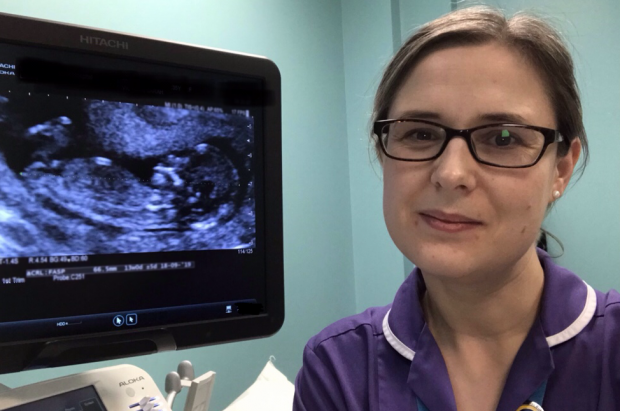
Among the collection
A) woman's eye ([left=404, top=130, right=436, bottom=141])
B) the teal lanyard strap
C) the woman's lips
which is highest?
woman's eye ([left=404, top=130, right=436, bottom=141])

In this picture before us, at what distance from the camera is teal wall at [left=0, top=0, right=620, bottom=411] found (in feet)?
5.98

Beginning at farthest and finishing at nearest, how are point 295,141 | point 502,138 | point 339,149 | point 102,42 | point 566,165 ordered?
1. point 339,149
2. point 295,141
3. point 566,165
4. point 502,138
5. point 102,42

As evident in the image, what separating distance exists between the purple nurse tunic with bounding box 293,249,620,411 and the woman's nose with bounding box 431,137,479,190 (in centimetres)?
32

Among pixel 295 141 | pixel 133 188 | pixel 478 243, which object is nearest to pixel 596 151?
pixel 295 141

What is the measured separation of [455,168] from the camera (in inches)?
34.0

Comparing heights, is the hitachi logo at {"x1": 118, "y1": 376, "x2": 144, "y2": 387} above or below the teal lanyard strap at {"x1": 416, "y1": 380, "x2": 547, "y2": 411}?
above

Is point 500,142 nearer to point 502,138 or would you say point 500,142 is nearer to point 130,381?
point 502,138

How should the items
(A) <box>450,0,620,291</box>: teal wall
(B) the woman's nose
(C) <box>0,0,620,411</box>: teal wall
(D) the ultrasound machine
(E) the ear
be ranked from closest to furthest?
(D) the ultrasound machine
(B) the woman's nose
(E) the ear
(C) <box>0,0,620,411</box>: teal wall
(A) <box>450,0,620,291</box>: teal wall

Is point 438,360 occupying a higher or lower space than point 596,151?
lower

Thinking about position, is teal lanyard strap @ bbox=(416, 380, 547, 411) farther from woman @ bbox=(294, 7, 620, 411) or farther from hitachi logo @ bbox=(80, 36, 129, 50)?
hitachi logo @ bbox=(80, 36, 129, 50)

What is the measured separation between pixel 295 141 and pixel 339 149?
0.32 metres

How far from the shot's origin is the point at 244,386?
1779mm

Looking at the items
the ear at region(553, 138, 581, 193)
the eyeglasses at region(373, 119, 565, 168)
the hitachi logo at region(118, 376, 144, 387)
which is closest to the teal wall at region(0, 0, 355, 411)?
the hitachi logo at region(118, 376, 144, 387)

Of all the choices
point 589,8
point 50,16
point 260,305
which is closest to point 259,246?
point 260,305
